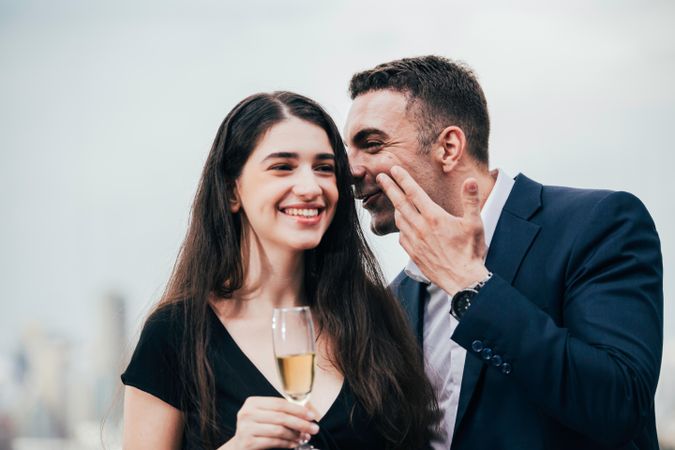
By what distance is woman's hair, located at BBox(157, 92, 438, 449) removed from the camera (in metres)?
2.68

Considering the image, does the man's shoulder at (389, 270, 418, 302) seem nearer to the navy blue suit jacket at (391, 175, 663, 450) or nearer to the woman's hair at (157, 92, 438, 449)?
the woman's hair at (157, 92, 438, 449)

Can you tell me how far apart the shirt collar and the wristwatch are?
463 millimetres

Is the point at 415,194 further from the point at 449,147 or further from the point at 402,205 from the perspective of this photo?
the point at 449,147

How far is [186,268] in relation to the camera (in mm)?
2895

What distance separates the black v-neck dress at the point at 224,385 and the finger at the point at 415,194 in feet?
1.87

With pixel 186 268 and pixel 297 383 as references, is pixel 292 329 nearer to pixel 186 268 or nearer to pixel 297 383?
pixel 297 383

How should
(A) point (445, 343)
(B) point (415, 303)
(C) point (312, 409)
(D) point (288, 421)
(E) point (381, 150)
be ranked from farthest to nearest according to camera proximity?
1. (E) point (381, 150)
2. (B) point (415, 303)
3. (A) point (445, 343)
4. (C) point (312, 409)
5. (D) point (288, 421)

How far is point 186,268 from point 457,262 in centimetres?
87

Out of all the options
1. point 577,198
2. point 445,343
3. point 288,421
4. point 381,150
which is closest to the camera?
point 288,421

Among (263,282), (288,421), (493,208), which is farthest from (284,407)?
(493,208)

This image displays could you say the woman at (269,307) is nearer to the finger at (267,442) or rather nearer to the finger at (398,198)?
the finger at (398,198)

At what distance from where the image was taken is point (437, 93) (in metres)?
3.38

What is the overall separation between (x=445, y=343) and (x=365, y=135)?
0.83 metres

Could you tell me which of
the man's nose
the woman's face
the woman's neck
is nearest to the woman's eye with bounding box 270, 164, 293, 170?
the woman's face
